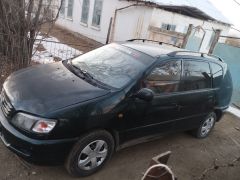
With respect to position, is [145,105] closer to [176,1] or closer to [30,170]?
[30,170]

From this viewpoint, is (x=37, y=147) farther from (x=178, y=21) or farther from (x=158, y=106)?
(x=178, y=21)

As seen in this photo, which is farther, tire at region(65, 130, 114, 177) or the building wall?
the building wall

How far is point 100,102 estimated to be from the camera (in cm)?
362

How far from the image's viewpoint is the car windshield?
13.3ft

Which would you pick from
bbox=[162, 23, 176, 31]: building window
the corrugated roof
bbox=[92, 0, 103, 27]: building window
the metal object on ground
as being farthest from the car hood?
bbox=[92, 0, 103, 27]: building window

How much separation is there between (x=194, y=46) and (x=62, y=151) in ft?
24.3

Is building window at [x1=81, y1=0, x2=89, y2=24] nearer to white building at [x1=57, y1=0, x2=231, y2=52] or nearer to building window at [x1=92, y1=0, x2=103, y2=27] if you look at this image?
white building at [x1=57, y1=0, x2=231, y2=52]

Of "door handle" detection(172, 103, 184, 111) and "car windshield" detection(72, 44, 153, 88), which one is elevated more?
"car windshield" detection(72, 44, 153, 88)

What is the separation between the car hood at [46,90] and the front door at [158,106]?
598 millimetres

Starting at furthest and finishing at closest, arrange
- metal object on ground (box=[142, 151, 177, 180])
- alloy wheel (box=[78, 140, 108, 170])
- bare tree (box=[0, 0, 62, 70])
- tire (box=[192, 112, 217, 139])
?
bare tree (box=[0, 0, 62, 70]) < tire (box=[192, 112, 217, 139]) < alloy wheel (box=[78, 140, 108, 170]) < metal object on ground (box=[142, 151, 177, 180])

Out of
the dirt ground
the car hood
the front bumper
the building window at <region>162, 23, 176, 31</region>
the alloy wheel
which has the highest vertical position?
the car hood

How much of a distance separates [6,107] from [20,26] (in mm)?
3405

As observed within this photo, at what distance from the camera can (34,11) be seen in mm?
6645

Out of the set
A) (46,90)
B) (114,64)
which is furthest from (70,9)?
(46,90)
